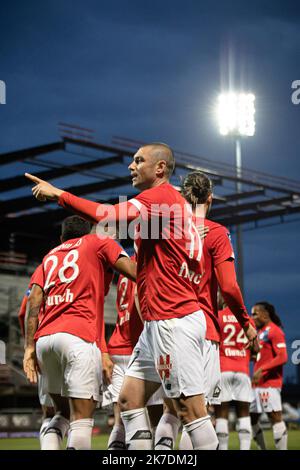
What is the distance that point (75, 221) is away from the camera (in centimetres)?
542

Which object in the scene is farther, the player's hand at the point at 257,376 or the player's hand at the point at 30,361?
the player's hand at the point at 257,376

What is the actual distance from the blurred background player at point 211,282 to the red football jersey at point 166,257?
2.50 feet

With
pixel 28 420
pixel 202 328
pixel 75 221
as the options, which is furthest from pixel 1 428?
pixel 202 328

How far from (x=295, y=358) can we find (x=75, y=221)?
362 cm

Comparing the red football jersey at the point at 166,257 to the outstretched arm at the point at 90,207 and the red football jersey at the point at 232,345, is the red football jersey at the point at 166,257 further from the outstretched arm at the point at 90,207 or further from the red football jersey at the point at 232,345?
the red football jersey at the point at 232,345

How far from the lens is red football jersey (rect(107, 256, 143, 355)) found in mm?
6168

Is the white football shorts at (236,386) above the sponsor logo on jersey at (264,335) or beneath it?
beneath

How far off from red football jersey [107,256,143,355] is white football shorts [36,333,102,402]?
4.07ft

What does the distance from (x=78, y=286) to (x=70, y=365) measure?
533 mm

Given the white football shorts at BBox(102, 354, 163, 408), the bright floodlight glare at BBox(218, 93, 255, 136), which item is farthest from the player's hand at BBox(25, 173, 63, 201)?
the bright floodlight glare at BBox(218, 93, 255, 136)

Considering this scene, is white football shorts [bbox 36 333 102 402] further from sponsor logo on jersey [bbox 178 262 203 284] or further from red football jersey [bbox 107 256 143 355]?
red football jersey [bbox 107 256 143 355]

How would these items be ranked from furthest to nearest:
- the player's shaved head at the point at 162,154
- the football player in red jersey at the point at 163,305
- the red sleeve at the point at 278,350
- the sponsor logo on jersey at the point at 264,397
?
1. the red sleeve at the point at 278,350
2. the sponsor logo on jersey at the point at 264,397
3. the player's shaved head at the point at 162,154
4. the football player in red jersey at the point at 163,305

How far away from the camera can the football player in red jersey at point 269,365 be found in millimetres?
9531

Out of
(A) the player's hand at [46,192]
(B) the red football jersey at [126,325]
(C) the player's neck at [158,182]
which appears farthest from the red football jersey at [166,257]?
(B) the red football jersey at [126,325]
